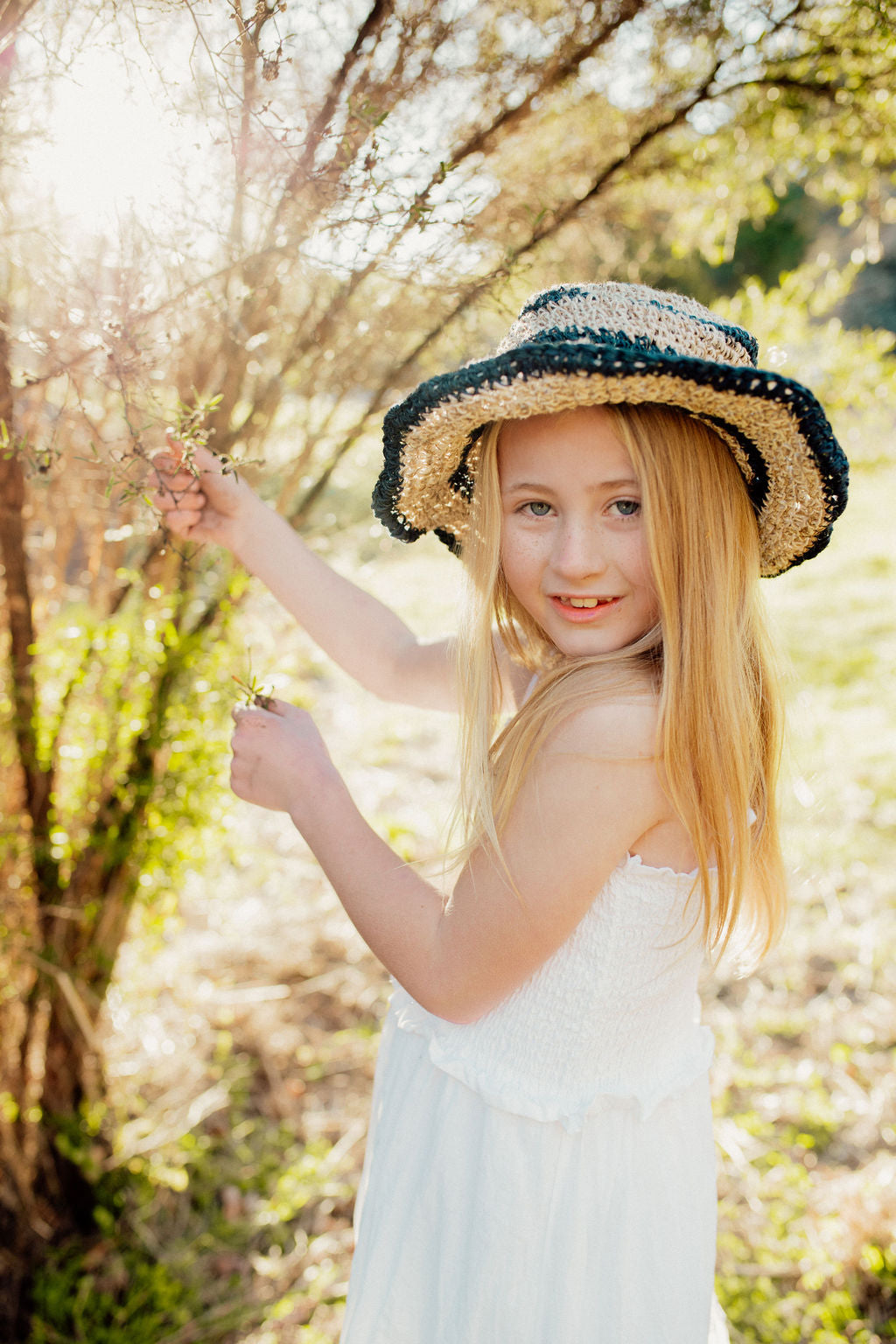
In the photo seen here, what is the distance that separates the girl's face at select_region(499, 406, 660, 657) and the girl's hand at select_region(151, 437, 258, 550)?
0.45m

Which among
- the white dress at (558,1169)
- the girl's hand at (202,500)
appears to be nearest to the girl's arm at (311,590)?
the girl's hand at (202,500)

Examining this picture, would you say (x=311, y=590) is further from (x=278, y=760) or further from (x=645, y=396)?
(x=645, y=396)

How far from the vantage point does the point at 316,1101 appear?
2861 mm

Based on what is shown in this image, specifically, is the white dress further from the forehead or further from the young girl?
the forehead

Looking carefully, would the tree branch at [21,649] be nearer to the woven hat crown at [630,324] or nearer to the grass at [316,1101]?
the grass at [316,1101]

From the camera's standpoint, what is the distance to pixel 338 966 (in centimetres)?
343

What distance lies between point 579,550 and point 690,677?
22 centimetres

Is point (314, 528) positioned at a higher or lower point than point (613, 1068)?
higher

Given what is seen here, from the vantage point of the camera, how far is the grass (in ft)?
7.27

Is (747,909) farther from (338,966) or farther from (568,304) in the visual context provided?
(338,966)

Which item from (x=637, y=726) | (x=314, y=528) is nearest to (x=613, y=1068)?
(x=637, y=726)

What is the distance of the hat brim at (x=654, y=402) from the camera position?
3.43 ft

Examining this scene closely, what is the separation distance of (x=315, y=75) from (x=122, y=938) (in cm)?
175

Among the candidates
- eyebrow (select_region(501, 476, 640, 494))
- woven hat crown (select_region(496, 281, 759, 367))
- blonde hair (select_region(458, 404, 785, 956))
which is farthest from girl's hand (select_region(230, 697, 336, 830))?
woven hat crown (select_region(496, 281, 759, 367))
